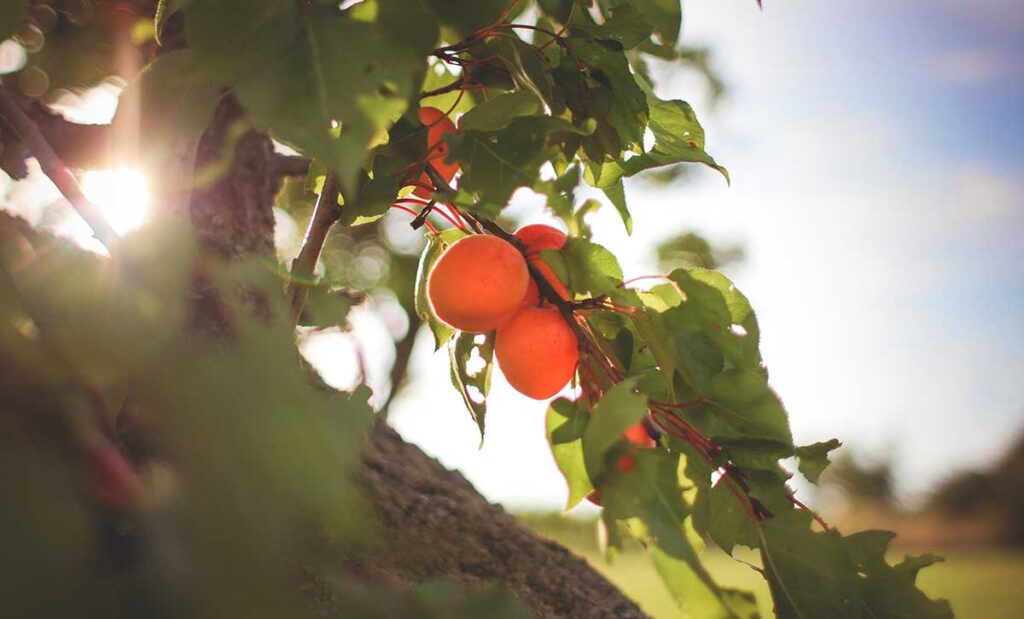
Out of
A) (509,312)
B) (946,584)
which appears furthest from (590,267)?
(946,584)

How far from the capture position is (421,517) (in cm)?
Result: 89

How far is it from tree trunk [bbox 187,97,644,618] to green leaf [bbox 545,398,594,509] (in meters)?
0.27

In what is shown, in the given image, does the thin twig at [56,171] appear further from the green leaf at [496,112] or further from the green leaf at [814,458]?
the green leaf at [814,458]

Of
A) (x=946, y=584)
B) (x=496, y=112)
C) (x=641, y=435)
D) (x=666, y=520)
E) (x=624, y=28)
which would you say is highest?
(x=946, y=584)

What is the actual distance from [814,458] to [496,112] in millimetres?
358

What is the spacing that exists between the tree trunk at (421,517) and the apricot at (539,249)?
324 millimetres

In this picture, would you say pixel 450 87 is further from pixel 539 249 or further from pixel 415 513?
pixel 415 513

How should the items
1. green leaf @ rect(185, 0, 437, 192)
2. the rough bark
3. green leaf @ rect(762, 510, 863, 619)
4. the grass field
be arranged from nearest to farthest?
green leaf @ rect(185, 0, 437, 192)
green leaf @ rect(762, 510, 863, 619)
the rough bark
the grass field

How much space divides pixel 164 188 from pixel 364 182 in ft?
0.83

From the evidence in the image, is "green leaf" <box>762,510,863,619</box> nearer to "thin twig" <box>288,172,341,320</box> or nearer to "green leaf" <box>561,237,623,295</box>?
"green leaf" <box>561,237,623,295</box>

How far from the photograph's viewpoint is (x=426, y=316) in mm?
679

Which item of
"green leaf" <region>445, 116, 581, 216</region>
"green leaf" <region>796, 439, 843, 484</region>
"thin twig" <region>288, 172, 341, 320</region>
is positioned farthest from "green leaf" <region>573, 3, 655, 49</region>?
"green leaf" <region>796, 439, 843, 484</region>

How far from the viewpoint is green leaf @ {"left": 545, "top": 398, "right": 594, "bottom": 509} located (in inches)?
21.0

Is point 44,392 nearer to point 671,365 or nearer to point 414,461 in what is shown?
point 671,365
